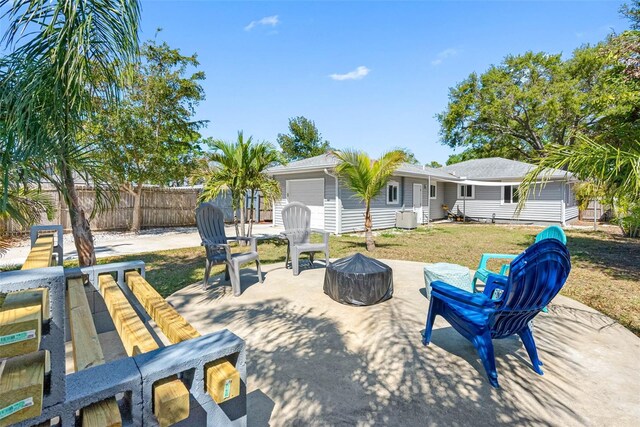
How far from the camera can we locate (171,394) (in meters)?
1.16

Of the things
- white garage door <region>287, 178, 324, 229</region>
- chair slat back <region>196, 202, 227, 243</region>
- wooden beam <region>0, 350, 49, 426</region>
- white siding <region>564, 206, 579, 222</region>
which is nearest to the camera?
wooden beam <region>0, 350, 49, 426</region>

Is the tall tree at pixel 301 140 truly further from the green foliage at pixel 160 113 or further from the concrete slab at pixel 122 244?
the concrete slab at pixel 122 244

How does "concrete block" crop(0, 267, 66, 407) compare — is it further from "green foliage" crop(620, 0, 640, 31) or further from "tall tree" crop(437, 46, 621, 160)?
"tall tree" crop(437, 46, 621, 160)

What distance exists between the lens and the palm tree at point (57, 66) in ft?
10.0

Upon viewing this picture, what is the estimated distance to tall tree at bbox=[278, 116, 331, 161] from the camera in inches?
1358

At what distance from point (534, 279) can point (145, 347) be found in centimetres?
262

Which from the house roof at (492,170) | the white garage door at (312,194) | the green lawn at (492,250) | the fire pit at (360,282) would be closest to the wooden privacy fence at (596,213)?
the house roof at (492,170)

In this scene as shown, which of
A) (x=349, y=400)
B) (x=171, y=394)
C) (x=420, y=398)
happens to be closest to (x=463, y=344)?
(x=420, y=398)

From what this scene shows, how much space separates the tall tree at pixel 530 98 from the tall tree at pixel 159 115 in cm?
1885

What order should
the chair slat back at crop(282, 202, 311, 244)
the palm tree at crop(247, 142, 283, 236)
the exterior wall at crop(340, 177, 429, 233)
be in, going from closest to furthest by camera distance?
the chair slat back at crop(282, 202, 311, 244) < the palm tree at crop(247, 142, 283, 236) < the exterior wall at crop(340, 177, 429, 233)

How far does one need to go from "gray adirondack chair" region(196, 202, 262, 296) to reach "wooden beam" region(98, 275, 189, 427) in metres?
1.88

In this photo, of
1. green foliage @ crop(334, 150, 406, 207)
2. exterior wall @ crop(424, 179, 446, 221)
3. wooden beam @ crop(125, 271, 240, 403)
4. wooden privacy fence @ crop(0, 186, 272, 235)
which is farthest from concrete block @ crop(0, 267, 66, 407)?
exterior wall @ crop(424, 179, 446, 221)

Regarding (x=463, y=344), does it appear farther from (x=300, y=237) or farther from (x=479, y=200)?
(x=479, y=200)

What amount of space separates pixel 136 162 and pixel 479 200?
703 inches
